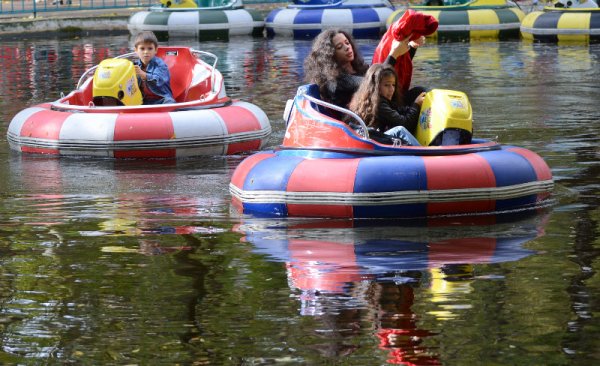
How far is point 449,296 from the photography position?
6496 mm

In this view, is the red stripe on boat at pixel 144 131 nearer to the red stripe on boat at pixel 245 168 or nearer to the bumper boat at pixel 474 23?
the red stripe on boat at pixel 245 168

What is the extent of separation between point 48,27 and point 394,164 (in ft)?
61.2

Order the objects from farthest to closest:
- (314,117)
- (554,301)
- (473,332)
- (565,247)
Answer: (314,117) < (565,247) < (554,301) < (473,332)

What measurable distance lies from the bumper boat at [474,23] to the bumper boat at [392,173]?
49.8 ft

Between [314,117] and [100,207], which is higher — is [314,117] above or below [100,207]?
above

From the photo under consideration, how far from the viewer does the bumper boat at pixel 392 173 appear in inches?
328

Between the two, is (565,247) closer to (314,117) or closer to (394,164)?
(394,164)

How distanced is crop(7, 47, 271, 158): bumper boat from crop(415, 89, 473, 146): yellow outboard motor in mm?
2963

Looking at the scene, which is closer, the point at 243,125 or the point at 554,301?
the point at 554,301

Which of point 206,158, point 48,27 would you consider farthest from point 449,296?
point 48,27

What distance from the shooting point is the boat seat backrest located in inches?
500

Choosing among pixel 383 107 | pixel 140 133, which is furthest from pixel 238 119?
pixel 383 107

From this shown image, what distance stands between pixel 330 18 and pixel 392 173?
55.7 ft

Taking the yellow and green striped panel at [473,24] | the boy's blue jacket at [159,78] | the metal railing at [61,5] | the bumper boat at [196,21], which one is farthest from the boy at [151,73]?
the metal railing at [61,5]
